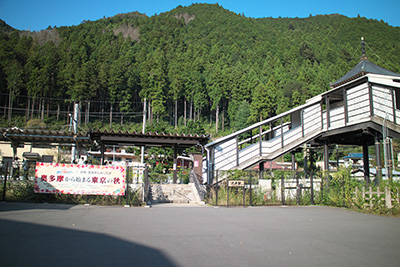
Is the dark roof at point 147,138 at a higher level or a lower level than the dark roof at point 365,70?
lower

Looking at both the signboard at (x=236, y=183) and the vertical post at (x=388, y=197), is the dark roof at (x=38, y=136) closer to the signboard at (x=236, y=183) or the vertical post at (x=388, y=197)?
the signboard at (x=236, y=183)

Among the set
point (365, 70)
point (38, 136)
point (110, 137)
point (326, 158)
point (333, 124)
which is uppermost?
point (365, 70)

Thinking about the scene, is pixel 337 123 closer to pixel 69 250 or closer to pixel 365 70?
pixel 365 70

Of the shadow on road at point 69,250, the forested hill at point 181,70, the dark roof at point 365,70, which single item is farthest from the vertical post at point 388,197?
the forested hill at point 181,70

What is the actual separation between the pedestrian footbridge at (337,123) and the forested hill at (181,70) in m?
18.3

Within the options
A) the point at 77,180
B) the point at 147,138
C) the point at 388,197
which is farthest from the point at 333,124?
the point at 77,180

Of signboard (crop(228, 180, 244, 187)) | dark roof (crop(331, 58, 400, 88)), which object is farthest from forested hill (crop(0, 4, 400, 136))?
signboard (crop(228, 180, 244, 187))

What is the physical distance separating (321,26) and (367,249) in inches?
5977

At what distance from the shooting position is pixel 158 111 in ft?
208

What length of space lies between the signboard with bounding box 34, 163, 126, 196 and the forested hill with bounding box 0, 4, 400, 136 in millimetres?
31429

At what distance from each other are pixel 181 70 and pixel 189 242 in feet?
260

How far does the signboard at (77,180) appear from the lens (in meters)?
12.7

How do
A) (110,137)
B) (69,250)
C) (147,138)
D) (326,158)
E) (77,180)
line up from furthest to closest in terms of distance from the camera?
(147,138)
(110,137)
(326,158)
(77,180)
(69,250)

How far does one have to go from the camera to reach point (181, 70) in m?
83.1
